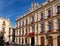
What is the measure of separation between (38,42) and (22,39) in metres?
10.4

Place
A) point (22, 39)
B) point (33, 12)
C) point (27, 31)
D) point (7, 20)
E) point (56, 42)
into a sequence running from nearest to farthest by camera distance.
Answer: point (56, 42), point (33, 12), point (27, 31), point (22, 39), point (7, 20)

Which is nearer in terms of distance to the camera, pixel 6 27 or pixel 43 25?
pixel 43 25

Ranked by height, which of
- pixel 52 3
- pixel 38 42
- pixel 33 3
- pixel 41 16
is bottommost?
pixel 38 42

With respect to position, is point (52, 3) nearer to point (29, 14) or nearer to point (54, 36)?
point (54, 36)

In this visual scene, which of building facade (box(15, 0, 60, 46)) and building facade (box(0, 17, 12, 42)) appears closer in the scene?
building facade (box(15, 0, 60, 46))

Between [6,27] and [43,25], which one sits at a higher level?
[6,27]

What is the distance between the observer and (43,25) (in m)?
32.1

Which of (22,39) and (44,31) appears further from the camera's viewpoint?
(22,39)

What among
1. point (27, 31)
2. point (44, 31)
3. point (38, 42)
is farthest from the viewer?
point (27, 31)

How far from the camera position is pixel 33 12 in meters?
36.8

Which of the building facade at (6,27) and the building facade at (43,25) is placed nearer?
the building facade at (43,25)

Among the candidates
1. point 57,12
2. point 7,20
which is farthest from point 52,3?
point 7,20

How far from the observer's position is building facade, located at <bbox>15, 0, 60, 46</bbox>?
28203mm

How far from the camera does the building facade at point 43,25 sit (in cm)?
2820
